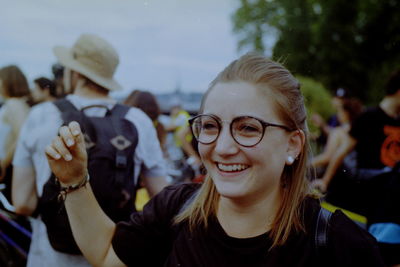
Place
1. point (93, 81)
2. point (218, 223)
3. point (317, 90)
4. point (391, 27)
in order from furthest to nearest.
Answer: point (391, 27)
point (317, 90)
point (93, 81)
point (218, 223)

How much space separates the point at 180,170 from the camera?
5.52 meters

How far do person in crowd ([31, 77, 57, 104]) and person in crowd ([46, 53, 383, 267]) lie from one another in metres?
2.56

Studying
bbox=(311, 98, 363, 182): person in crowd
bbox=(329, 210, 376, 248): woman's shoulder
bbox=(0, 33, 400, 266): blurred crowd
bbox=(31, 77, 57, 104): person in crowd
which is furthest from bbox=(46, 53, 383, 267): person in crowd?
bbox=(311, 98, 363, 182): person in crowd

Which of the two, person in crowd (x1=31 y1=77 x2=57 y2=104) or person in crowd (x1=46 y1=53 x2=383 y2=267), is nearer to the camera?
person in crowd (x1=46 y1=53 x2=383 y2=267)

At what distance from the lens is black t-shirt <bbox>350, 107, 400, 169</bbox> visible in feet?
9.25

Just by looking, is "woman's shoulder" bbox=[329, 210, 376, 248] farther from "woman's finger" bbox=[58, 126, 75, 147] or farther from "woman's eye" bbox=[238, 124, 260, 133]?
"woman's finger" bbox=[58, 126, 75, 147]

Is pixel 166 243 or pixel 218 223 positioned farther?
pixel 166 243

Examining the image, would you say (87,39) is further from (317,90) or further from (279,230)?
(317,90)

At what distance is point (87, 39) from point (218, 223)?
4.22 ft

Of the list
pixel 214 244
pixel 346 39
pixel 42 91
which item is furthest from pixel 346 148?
pixel 346 39

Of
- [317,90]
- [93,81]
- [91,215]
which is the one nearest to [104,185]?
[91,215]

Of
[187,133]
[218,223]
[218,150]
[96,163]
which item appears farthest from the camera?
[187,133]

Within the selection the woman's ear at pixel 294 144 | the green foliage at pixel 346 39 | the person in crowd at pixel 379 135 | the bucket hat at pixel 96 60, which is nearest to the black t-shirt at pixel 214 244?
the woman's ear at pixel 294 144

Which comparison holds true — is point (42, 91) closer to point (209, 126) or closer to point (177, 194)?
point (177, 194)
